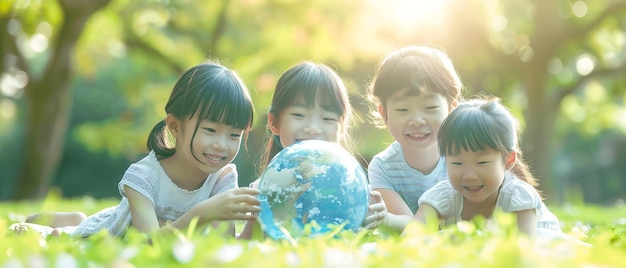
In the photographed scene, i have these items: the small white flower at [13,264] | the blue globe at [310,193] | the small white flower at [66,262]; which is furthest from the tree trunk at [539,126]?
the small white flower at [13,264]

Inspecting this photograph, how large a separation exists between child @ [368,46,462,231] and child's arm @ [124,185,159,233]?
5.08 ft

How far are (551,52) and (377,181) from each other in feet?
41.7

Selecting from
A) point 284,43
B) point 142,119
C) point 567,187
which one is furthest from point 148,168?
point 567,187

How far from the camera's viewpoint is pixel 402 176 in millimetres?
5836

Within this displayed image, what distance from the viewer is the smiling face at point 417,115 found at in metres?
5.42

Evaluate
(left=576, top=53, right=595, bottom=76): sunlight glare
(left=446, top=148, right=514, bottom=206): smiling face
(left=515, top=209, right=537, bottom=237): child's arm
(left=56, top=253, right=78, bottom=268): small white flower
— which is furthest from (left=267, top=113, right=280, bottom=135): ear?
(left=576, top=53, right=595, bottom=76): sunlight glare

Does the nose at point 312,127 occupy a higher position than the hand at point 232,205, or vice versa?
the nose at point 312,127

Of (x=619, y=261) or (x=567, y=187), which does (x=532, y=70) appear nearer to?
(x=619, y=261)

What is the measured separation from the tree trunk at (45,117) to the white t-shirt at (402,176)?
35.0 ft

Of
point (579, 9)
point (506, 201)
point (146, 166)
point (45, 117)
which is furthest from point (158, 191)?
point (579, 9)

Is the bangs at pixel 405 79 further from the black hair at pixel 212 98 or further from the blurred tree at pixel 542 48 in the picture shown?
the blurred tree at pixel 542 48

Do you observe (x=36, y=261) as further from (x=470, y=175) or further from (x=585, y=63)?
(x=585, y=63)

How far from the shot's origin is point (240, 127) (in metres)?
4.84

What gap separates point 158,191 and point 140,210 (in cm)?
28
